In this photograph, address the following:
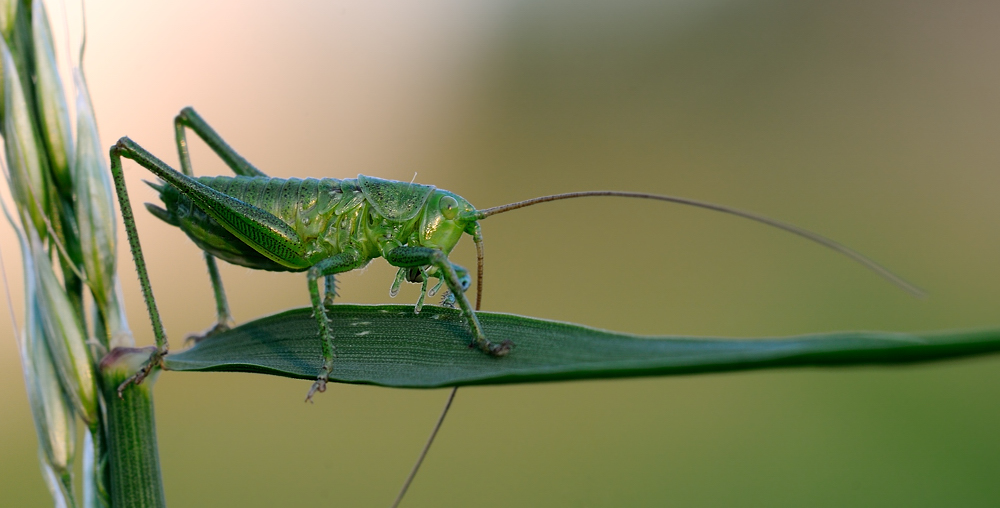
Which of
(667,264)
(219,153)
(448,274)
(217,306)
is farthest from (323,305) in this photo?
(667,264)

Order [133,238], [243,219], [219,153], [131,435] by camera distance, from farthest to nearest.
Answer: [219,153]
[243,219]
[133,238]
[131,435]

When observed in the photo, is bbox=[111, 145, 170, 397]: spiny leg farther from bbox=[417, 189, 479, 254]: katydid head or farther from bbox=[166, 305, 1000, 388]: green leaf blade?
bbox=[417, 189, 479, 254]: katydid head

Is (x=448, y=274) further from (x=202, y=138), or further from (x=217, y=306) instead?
(x=202, y=138)

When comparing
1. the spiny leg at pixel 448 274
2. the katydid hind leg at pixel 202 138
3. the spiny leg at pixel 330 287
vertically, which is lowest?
the spiny leg at pixel 330 287

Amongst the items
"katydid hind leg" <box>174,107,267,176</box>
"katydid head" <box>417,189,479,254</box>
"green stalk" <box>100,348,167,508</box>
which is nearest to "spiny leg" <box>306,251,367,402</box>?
"katydid head" <box>417,189,479,254</box>

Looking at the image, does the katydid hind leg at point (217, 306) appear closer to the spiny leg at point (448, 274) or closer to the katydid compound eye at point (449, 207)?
the spiny leg at point (448, 274)

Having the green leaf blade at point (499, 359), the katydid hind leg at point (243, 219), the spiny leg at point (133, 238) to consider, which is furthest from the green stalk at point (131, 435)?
the katydid hind leg at point (243, 219)

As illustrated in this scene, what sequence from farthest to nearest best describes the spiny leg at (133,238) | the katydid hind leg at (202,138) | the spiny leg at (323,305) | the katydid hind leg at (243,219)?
the katydid hind leg at (202,138)
the katydid hind leg at (243,219)
the spiny leg at (133,238)
the spiny leg at (323,305)
